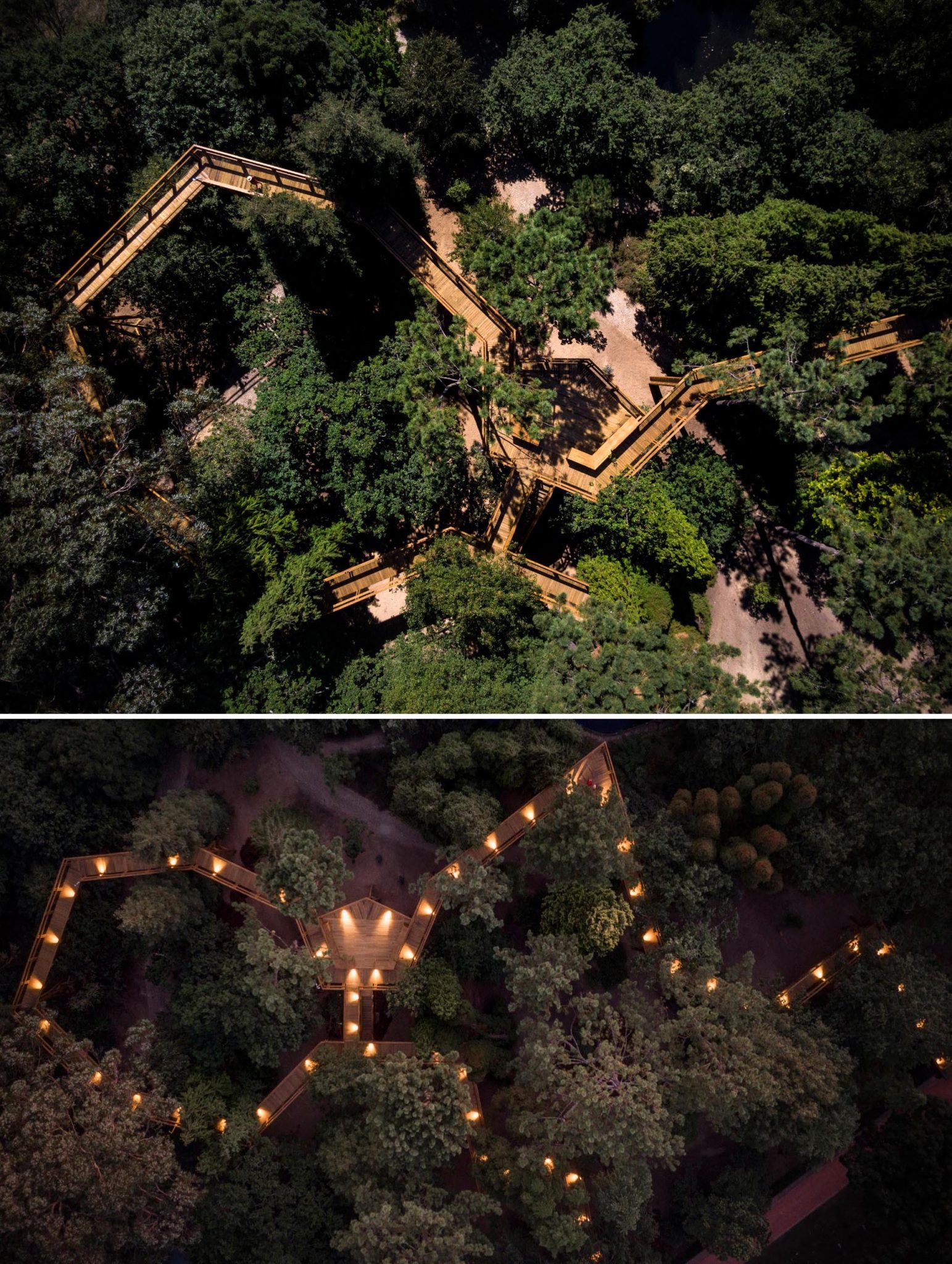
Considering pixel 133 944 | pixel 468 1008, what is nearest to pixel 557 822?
pixel 468 1008

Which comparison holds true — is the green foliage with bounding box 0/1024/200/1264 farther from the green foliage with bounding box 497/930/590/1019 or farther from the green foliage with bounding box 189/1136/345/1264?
the green foliage with bounding box 497/930/590/1019

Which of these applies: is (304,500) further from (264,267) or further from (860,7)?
(860,7)

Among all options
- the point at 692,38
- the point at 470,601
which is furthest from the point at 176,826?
the point at 692,38

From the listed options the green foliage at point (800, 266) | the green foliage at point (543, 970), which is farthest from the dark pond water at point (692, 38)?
the green foliage at point (543, 970)

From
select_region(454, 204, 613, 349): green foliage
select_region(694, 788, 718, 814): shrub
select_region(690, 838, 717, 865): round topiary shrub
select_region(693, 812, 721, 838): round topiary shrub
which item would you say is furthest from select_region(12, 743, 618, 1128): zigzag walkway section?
select_region(454, 204, 613, 349): green foliage

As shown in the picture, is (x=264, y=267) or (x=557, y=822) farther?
(x=264, y=267)

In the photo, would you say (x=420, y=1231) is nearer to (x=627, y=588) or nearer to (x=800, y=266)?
(x=627, y=588)

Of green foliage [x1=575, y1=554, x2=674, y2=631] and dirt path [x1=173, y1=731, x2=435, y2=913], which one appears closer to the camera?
green foliage [x1=575, y1=554, x2=674, y2=631]
